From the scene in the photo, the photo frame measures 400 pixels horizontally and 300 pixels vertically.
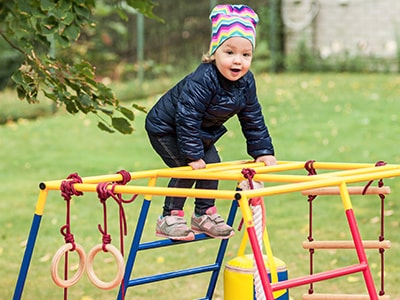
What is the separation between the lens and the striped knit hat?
14.0ft

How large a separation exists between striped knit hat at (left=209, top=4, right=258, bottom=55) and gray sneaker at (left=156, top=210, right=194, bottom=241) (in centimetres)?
83

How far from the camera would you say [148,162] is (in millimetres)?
10703

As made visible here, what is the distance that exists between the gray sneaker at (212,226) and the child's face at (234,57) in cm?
72

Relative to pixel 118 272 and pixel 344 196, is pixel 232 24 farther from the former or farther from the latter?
pixel 118 272

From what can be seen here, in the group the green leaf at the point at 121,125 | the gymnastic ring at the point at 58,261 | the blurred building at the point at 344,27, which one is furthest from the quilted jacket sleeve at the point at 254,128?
the blurred building at the point at 344,27

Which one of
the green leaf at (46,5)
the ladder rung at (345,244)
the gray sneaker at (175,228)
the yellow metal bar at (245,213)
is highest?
the green leaf at (46,5)

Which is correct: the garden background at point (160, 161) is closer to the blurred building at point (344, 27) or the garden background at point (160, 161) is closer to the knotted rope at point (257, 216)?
the blurred building at point (344, 27)

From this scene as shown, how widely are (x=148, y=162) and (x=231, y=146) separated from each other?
1025 millimetres

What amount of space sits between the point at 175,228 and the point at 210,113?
58 cm

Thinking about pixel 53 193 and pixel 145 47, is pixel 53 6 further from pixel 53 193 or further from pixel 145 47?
pixel 145 47

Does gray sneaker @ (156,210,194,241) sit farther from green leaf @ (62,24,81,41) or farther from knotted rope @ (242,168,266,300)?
green leaf @ (62,24,81,41)

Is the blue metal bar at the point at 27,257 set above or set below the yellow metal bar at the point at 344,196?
below

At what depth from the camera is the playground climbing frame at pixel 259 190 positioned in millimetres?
3436

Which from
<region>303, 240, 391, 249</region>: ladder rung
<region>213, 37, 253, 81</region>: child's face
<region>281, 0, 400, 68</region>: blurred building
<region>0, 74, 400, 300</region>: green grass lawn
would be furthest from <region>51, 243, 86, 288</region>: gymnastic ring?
<region>281, 0, 400, 68</region>: blurred building
